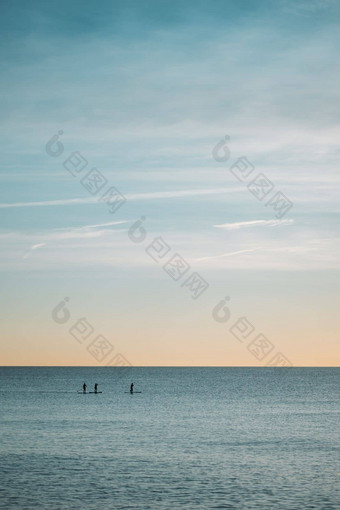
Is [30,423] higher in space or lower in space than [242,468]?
higher

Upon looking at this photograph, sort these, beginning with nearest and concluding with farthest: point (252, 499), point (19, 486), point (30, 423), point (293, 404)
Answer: point (252, 499) → point (19, 486) → point (30, 423) → point (293, 404)

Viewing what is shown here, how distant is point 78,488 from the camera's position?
153 ft

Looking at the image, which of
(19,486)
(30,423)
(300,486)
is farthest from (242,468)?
(30,423)

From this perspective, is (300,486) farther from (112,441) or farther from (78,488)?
(112,441)

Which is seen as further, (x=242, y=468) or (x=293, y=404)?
(x=293, y=404)

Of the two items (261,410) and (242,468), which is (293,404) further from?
(242,468)

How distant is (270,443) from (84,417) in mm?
34738

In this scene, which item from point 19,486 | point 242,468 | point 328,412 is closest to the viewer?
point 19,486

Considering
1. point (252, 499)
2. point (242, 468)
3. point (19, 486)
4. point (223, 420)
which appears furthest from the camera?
point (223, 420)

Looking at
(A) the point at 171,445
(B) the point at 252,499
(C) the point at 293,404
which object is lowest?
(B) the point at 252,499

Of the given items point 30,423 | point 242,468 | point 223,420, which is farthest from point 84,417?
point 242,468

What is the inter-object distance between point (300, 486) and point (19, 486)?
19716 mm

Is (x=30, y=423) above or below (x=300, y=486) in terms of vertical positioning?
above

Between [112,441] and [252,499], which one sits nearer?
[252,499]
